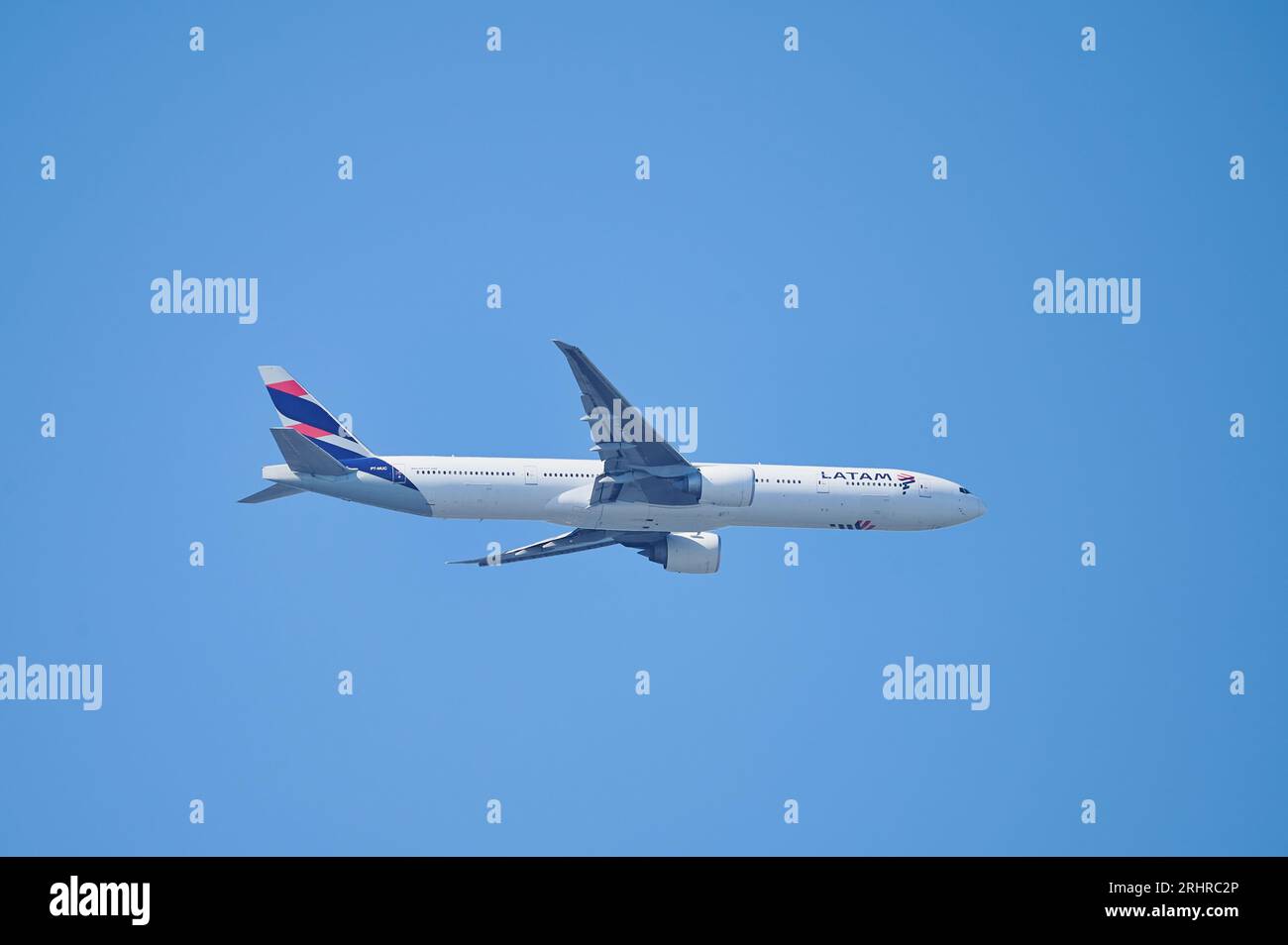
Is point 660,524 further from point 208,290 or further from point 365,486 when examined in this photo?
point 208,290

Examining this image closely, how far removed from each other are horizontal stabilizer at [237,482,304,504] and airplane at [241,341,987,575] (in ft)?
0.11

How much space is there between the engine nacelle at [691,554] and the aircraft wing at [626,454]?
5.58 meters

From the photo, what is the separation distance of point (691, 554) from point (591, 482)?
21.4 ft

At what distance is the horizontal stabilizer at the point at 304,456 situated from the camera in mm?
46750

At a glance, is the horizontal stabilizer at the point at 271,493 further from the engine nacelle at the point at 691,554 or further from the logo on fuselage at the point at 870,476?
the logo on fuselage at the point at 870,476

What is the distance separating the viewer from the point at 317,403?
50.1 m

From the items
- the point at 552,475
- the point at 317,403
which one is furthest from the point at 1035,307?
the point at 317,403

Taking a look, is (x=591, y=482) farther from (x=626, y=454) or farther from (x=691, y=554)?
(x=691, y=554)

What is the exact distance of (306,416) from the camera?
49.9m

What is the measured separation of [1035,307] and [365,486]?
1026 inches

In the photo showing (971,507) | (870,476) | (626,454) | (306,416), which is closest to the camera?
(626,454)

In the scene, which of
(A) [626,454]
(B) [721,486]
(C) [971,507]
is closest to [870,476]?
(C) [971,507]

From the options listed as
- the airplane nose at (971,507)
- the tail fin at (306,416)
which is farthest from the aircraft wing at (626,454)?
the airplane nose at (971,507)

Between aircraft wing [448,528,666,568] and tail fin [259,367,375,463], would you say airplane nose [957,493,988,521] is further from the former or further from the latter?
tail fin [259,367,375,463]
